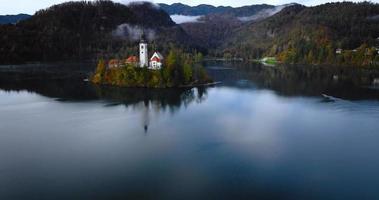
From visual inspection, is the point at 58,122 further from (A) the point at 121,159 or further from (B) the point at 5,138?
(A) the point at 121,159

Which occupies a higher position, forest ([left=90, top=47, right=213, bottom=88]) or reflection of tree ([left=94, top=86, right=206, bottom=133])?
forest ([left=90, top=47, right=213, bottom=88])

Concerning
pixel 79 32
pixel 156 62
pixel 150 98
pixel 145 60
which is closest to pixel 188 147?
pixel 150 98

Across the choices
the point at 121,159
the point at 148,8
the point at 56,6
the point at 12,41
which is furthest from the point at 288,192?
the point at 148,8

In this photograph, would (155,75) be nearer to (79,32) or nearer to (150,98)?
(150,98)

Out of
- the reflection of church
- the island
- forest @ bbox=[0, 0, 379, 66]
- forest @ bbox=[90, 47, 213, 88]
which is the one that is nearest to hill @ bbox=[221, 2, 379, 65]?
forest @ bbox=[0, 0, 379, 66]

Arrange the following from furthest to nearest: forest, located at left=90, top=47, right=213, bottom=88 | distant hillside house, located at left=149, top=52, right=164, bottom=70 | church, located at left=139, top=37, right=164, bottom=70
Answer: church, located at left=139, top=37, right=164, bottom=70, distant hillside house, located at left=149, top=52, right=164, bottom=70, forest, located at left=90, top=47, right=213, bottom=88

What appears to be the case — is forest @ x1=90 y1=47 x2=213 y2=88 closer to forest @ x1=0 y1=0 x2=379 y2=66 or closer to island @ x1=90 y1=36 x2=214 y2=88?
island @ x1=90 y1=36 x2=214 y2=88
